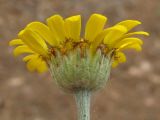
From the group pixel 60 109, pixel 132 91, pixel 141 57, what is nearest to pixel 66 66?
pixel 60 109

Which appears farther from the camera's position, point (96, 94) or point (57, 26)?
point (96, 94)

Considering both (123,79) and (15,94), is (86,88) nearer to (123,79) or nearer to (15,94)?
(15,94)

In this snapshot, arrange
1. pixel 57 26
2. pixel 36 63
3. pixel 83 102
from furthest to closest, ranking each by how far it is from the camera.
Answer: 1. pixel 36 63
2. pixel 83 102
3. pixel 57 26

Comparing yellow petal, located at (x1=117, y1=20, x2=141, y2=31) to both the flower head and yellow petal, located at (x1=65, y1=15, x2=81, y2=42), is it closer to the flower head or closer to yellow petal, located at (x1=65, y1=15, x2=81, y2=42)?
the flower head

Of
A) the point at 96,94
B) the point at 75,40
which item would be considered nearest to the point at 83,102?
the point at 75,40

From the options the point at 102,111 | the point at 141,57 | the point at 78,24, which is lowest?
the point at 78,24

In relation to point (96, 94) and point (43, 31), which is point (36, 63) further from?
point (96, 94)

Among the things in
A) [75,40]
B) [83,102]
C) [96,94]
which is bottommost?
[83,102]

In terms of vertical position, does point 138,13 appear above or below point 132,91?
above
